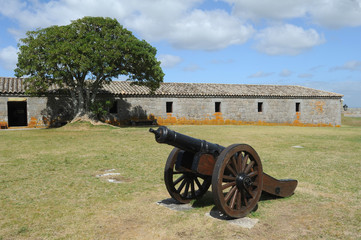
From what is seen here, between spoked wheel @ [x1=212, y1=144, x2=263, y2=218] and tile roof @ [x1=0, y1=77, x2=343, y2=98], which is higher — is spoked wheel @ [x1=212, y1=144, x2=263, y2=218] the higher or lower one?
the lower one

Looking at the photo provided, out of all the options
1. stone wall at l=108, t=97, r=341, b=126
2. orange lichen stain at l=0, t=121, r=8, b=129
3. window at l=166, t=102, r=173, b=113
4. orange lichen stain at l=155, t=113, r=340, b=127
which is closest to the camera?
orange lichen stain at l=0, t=121, r=8, b=129

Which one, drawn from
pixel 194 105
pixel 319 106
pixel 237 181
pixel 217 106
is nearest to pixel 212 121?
pixel 217 106

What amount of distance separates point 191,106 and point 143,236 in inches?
897

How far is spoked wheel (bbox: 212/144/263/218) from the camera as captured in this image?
3725mm

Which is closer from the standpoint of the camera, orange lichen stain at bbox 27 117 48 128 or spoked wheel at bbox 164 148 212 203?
spoked wheel at bbox 164 148 212 203

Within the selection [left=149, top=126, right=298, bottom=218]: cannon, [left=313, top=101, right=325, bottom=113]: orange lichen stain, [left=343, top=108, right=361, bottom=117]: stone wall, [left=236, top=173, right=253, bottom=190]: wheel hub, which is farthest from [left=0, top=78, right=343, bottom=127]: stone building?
[left=236, top=173, right=253, bottom=190]: wheel hub

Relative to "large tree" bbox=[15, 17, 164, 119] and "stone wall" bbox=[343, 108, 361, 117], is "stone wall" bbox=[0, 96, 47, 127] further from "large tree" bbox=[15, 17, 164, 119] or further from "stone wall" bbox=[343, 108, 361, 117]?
"stone wall" bbox=[343, 108, 361, 117]

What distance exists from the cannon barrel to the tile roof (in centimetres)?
1788

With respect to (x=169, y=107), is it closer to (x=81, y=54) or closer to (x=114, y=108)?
(x=114, y=108)

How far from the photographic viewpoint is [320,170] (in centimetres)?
708

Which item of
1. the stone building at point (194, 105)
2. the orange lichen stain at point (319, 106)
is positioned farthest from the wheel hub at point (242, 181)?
the orange lichen stain at point (319, 106)

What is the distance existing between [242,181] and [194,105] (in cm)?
2239

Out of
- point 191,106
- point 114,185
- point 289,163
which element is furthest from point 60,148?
point 191,106

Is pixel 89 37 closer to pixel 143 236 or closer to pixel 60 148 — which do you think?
pixel 60 148
